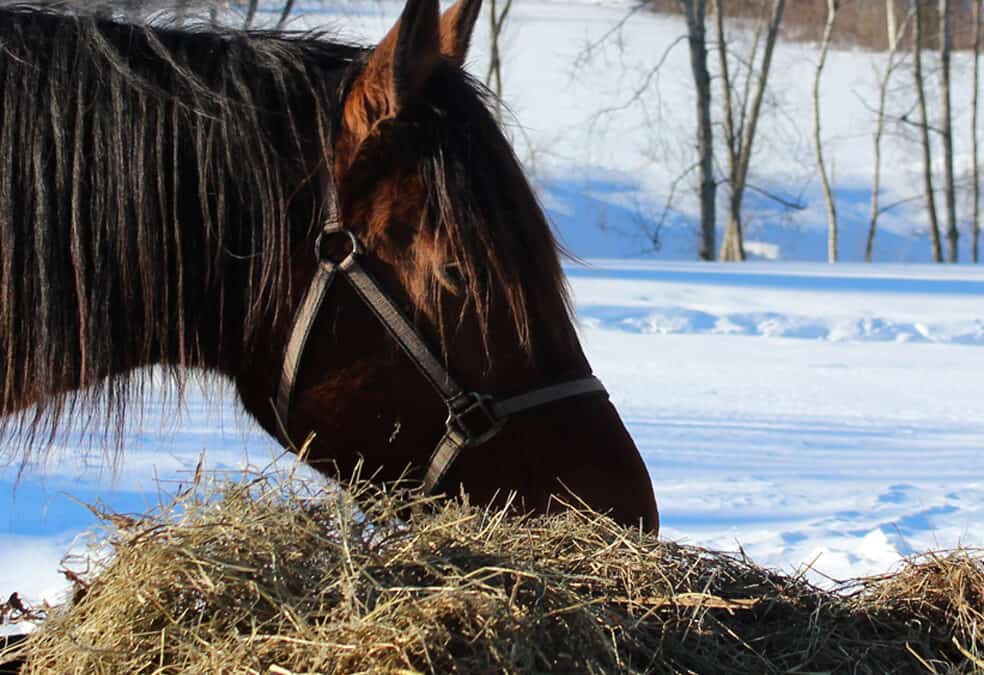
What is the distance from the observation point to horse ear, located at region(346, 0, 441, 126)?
190cm

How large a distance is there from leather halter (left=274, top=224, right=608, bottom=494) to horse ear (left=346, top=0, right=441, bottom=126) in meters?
0.24

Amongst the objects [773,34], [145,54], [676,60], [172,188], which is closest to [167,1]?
[145,54]

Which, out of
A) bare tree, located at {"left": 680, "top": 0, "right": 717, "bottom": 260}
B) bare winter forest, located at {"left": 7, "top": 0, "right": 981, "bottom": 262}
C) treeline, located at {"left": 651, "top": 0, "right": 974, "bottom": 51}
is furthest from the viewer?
treeline, located at {"left": 651, "top": 0, "right": 974, "bottom": 51}

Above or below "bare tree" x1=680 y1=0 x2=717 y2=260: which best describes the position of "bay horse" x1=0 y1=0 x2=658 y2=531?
below

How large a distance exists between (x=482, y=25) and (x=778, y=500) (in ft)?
77.1

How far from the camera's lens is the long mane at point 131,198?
6.39ft

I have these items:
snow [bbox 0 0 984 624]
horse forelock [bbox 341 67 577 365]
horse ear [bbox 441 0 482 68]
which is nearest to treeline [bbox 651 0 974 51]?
snow [bbox 0 0 984 624]

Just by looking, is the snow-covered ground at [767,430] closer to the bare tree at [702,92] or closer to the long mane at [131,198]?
the long mane at [131,198]

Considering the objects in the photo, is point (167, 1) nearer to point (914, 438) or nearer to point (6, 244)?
point (6, 244)

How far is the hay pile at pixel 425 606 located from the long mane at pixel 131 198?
1.54ft

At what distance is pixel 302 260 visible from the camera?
205 cm

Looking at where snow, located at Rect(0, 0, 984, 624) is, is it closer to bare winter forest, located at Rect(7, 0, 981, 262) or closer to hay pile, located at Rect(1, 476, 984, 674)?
hay pile, located at Rect(1, 476, 984, 674)

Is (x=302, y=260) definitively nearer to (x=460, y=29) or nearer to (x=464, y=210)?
(x=464, y=210)

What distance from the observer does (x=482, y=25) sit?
2639 cm
